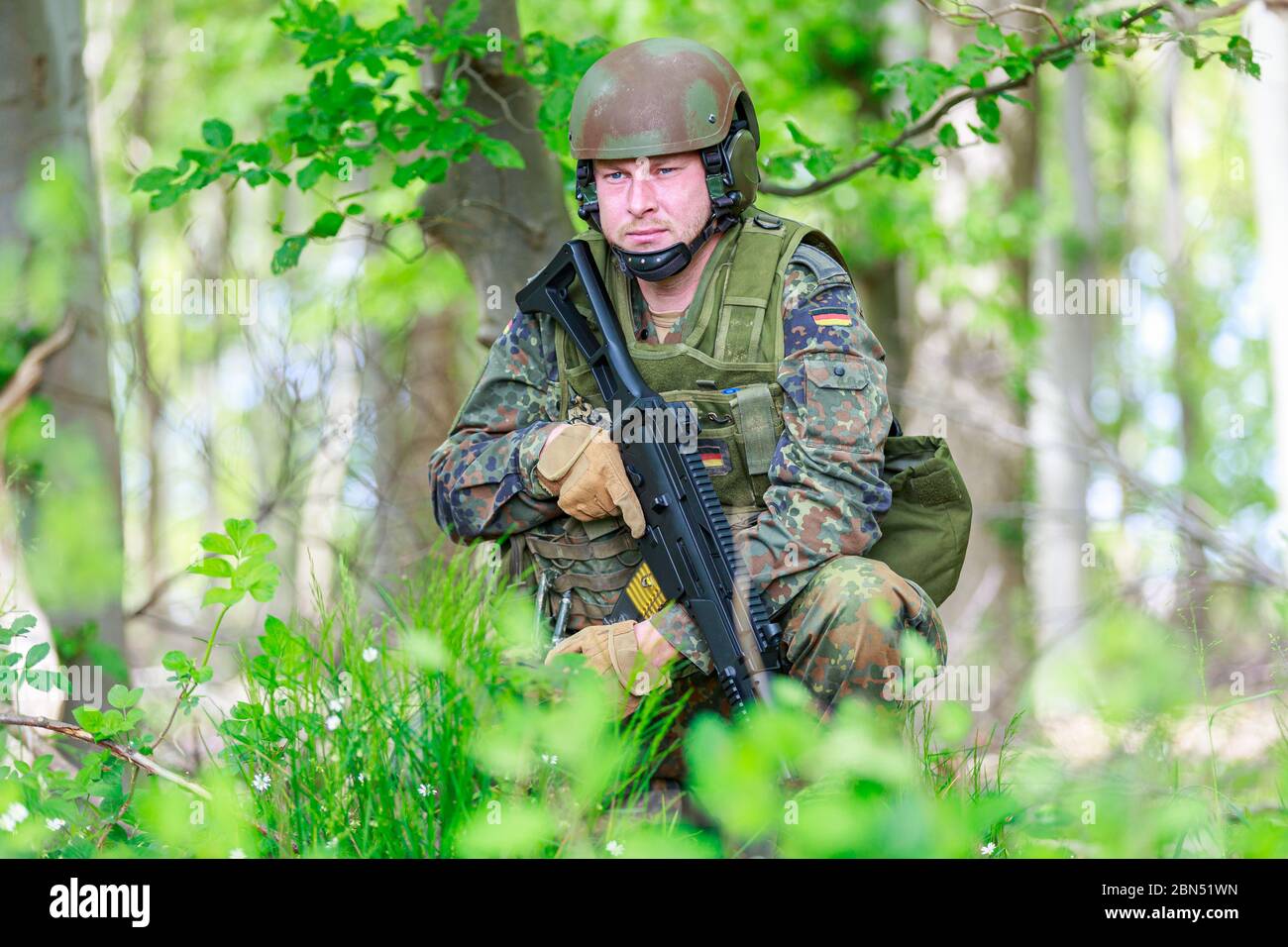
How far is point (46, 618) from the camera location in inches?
165

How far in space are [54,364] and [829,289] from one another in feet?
8.26

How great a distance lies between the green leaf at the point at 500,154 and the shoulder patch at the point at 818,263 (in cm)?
102

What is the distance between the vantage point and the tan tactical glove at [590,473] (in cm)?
325

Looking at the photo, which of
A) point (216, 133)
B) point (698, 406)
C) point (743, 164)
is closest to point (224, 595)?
point (698, 406)

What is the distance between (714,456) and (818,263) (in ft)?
1.79

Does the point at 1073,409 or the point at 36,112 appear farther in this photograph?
the point at 1073,409

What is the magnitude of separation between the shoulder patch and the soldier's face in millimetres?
257

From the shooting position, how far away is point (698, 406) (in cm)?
340

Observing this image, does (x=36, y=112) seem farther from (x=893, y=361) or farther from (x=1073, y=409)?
(x=893, y=361)

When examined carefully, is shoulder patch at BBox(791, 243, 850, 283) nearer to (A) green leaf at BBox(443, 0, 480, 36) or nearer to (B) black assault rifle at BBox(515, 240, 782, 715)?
(B) black assault rifle at BBox(515, 240, 782, 715)

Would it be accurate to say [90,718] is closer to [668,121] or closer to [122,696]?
[122,696]

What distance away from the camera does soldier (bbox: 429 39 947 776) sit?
313 cm

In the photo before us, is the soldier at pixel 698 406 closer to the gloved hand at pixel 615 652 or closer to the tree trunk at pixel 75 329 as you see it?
the gloved hand at pixel 615 652

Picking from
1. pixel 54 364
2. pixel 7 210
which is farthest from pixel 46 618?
pixel 7 210
